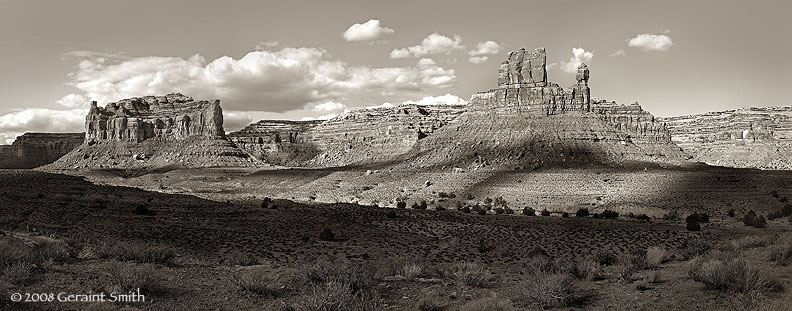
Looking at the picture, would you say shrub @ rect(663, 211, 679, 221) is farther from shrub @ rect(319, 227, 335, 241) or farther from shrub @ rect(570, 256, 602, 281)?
shrub @ rect(570, 256, 602, 281)

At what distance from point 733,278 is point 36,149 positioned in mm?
211920

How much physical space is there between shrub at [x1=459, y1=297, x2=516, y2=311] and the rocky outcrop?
654 feet

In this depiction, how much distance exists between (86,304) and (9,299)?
111 centimetres

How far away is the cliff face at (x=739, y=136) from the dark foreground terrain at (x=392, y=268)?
299ft

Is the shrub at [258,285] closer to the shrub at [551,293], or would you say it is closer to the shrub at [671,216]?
the shrub at [551,293]

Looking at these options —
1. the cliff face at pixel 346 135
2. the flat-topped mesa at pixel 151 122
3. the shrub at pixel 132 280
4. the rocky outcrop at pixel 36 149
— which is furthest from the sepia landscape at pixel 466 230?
the rocky outcrop at pixel 36 149

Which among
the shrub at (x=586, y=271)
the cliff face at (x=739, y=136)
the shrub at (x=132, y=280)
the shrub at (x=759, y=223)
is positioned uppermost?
the cliff face at (x=739, y=136)

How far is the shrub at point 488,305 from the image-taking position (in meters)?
8.34

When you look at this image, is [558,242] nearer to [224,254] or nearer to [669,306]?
[669,306]

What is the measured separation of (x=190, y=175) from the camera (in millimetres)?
88750

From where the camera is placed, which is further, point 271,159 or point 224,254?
point 271,159

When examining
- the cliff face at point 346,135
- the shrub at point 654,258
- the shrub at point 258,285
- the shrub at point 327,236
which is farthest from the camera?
the cliff face at point 346,135

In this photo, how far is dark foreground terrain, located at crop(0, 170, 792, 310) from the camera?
28.7 feet

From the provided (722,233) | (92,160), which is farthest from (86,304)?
(92,160)
